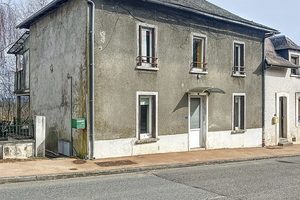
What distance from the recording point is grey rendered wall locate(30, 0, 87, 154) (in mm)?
12844

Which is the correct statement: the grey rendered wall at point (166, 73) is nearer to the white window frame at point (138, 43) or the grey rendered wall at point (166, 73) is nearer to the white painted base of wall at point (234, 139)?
the white window frame at point (138, 43)

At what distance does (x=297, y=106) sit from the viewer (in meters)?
21.1

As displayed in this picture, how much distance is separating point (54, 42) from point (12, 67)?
1695 centimetres

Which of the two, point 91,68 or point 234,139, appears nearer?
point 91,68

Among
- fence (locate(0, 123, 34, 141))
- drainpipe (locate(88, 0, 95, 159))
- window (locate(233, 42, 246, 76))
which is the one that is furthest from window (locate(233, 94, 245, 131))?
fence (locate(0, 123, 34, 141))

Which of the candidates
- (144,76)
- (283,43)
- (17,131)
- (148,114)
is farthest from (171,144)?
(283,43)

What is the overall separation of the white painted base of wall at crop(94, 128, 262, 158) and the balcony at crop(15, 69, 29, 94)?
9395 millimetres

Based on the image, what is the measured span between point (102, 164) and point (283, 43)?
1539cm

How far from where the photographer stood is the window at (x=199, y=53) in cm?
1590

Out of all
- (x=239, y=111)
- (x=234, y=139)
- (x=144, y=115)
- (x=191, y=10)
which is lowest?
(x=234, y=139)

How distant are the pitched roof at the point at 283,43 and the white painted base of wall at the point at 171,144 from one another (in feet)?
19.4

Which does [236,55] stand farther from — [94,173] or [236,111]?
[94,173]

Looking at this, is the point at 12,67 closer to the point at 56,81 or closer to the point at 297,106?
the point at 56,81

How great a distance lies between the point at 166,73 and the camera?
14539 mm
